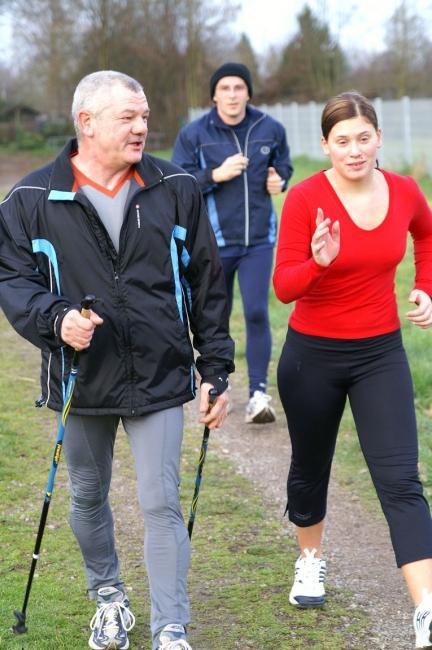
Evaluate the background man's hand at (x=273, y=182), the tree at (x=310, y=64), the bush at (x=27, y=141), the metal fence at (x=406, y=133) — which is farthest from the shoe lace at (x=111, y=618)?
the bush at (x=27, y=141)

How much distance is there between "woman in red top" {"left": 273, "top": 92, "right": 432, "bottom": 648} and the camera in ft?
12.6

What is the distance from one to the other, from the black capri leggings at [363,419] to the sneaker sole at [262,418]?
2.84 metres

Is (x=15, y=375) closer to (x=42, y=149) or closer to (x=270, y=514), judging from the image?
(x=270, y=514)

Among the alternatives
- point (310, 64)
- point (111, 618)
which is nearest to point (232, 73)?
point (111, 618)

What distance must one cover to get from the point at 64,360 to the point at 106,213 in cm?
55

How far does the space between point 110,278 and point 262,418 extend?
373 cm

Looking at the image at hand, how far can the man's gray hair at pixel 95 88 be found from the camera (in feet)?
12.2

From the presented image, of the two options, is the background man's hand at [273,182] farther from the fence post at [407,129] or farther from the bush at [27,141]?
the bush at [27,141]

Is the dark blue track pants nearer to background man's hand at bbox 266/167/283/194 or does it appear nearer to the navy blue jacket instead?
the navy blue jacket

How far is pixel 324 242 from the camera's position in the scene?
370 cm

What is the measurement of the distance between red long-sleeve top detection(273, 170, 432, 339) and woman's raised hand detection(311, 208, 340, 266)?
0.42 ft

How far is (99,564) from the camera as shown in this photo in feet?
13.4

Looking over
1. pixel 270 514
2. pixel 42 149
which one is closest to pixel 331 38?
pixel 42 149

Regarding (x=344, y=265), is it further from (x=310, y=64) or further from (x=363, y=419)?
(x=310, y=64)
